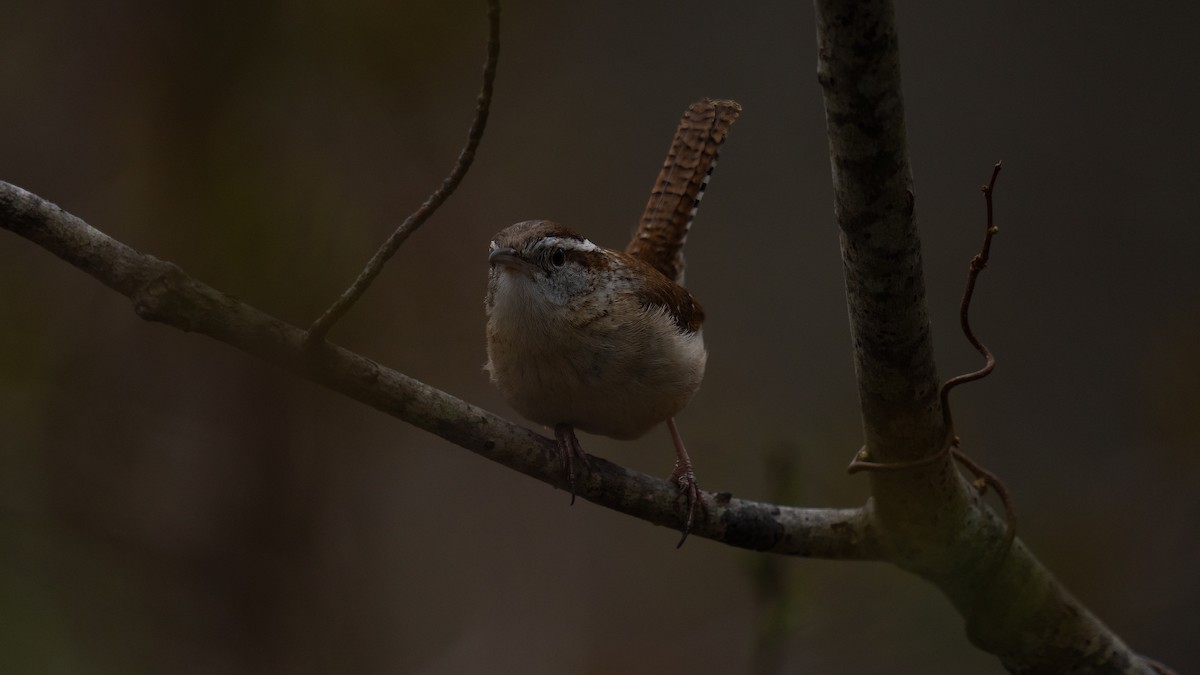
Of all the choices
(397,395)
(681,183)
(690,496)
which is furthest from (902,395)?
(681,183)

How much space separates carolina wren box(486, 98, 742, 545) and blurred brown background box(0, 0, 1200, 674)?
35 cm

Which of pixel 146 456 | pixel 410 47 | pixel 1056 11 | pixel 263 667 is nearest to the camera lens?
pixel 263 667

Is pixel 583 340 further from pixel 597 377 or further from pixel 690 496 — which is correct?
pixel 690 496

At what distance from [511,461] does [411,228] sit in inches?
29.6

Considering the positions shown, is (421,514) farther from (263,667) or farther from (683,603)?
(263,667)

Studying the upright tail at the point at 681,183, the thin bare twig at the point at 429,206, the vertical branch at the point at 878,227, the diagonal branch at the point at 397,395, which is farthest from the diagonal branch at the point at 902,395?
the upright tail at the point at 681,183

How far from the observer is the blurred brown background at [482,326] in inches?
85.9

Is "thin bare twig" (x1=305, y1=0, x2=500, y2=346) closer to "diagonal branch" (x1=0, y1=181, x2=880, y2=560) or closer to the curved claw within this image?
"diagonal branch" (x1=0, y1=181, x2=880, y2=560)

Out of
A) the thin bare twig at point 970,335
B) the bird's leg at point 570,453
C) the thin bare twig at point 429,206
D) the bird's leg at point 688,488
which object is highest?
the thin bare twig at point 429,206

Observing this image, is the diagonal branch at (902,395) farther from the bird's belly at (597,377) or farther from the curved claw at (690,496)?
the bird's belly at (597,377)

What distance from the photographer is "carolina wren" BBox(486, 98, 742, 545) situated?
9.18ft

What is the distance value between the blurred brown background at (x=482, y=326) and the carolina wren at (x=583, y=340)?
354 mm

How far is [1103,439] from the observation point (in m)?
4.88

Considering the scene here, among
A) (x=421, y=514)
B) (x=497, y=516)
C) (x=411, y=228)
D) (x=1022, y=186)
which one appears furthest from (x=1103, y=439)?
(x=411, y=228)
